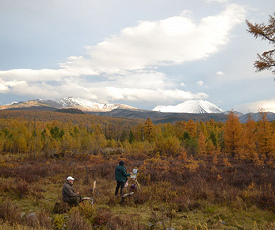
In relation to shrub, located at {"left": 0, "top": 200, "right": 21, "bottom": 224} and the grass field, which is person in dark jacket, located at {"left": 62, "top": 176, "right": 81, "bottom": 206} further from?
shrub, located at {"left": 0, "top": 200, "right": 21, "bottom": 224}

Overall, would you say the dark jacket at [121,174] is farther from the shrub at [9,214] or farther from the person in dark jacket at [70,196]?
the shrub at [9,214]

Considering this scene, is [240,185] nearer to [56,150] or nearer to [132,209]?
[132,209]

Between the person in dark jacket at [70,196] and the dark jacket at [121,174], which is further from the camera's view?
the dark jacket at [121,174]

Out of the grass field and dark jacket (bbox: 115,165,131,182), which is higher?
dark jacket (bbox: 115,165,131,182)

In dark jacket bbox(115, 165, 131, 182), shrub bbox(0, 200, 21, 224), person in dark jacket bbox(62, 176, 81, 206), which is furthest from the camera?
dark jacket bbox(115, 165, 131, 182)

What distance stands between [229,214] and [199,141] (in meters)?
29.4

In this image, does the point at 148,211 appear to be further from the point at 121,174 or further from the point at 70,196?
the point at 70,196

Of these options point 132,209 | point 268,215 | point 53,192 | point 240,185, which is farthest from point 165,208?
point 53,192

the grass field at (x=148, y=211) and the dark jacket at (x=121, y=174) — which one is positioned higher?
the dark jacket at (x=121, y=174)

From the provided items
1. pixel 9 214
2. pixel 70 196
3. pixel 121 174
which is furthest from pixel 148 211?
pixel 9 214

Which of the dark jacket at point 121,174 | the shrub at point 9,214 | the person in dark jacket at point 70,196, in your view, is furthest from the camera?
the dark jacket at point 121,174

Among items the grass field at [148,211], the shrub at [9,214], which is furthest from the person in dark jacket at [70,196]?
the shrub at [9,214]

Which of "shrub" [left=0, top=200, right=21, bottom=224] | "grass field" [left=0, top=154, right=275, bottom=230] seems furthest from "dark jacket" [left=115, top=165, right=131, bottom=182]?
"shrub" [left=0, top=200, right=21, bottom=224]

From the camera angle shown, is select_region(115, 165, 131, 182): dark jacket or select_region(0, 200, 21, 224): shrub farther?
select_region(115, 165, 131, 182): dark jacket
